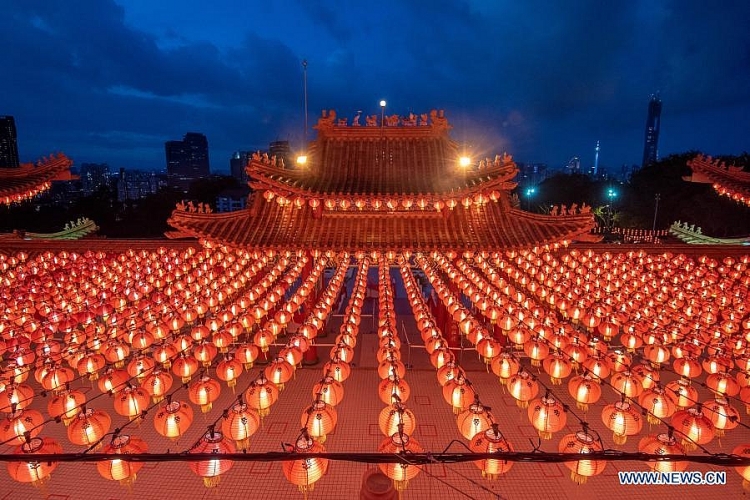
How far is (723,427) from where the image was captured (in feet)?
20.7

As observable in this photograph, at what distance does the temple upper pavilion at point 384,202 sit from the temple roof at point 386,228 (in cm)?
3

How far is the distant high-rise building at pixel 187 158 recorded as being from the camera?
111625 mm

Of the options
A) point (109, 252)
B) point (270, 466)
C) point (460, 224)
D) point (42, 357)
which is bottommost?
point (270, 466)

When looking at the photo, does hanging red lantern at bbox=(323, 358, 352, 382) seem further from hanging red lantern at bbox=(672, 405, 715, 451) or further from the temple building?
hanging red lantern at bbox=(672, 405, 715, 451)

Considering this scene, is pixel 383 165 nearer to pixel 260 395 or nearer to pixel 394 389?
pixel 394 389

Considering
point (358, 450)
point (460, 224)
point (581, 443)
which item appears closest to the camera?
point (581, 443)

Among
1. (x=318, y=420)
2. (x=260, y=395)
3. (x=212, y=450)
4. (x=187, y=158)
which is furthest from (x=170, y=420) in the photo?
(x=187, y=158)

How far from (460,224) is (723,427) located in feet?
25.1

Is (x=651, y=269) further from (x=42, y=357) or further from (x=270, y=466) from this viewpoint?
(x=42, y=357)

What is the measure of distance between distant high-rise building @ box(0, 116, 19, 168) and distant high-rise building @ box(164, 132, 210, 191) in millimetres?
58730

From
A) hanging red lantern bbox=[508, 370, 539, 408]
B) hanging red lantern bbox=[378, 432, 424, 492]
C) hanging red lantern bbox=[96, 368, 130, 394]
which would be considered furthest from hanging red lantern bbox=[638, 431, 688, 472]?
hanging red lantern bbox=[96, 368, 130, 394]

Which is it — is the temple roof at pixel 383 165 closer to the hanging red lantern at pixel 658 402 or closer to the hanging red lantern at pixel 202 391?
the hanging red lantern at pixel 202 391

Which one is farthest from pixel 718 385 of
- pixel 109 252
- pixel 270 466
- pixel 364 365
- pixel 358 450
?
pixel 109 252

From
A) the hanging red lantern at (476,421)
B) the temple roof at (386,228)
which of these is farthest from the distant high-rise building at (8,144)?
the hanging red lantern at (476,421)
